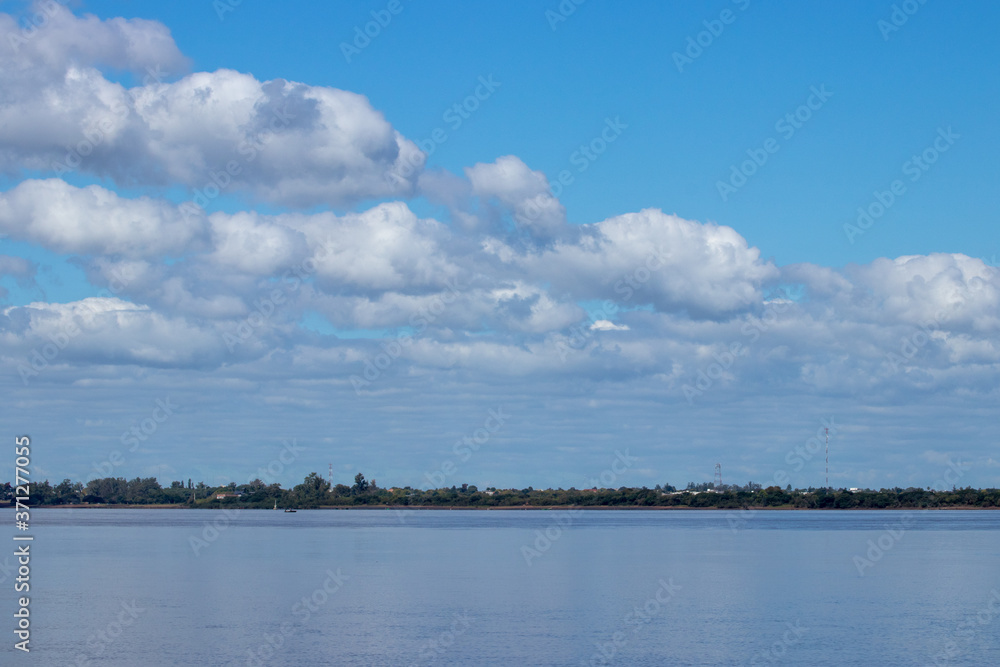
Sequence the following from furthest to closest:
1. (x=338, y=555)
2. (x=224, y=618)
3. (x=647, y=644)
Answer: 1. (x=338, y=555)
2. (x=224, y=618)
3. (x=647, y=644)

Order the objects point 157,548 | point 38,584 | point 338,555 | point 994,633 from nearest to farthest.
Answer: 1. point 994,633
2. point 38,584
3. point 338,555
4. point 157,548

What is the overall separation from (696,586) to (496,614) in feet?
57.6

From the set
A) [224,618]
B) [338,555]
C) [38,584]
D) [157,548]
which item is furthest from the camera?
[157,548]

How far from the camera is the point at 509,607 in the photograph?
5216 cm

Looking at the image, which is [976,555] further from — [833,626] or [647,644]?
[647,644]

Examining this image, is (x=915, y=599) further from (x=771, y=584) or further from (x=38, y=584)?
(x=38, y=584)

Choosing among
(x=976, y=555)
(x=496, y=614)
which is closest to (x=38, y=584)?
(x=496, y=614)

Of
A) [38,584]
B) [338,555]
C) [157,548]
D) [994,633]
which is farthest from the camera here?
[157,548]

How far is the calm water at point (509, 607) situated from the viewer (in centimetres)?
4000

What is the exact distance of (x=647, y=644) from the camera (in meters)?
41.9

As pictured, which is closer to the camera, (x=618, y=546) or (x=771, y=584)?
(x=771, y=584)

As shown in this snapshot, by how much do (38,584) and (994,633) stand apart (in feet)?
166

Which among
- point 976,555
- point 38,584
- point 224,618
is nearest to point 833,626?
point 224,618

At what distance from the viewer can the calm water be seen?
4000 centimetres
